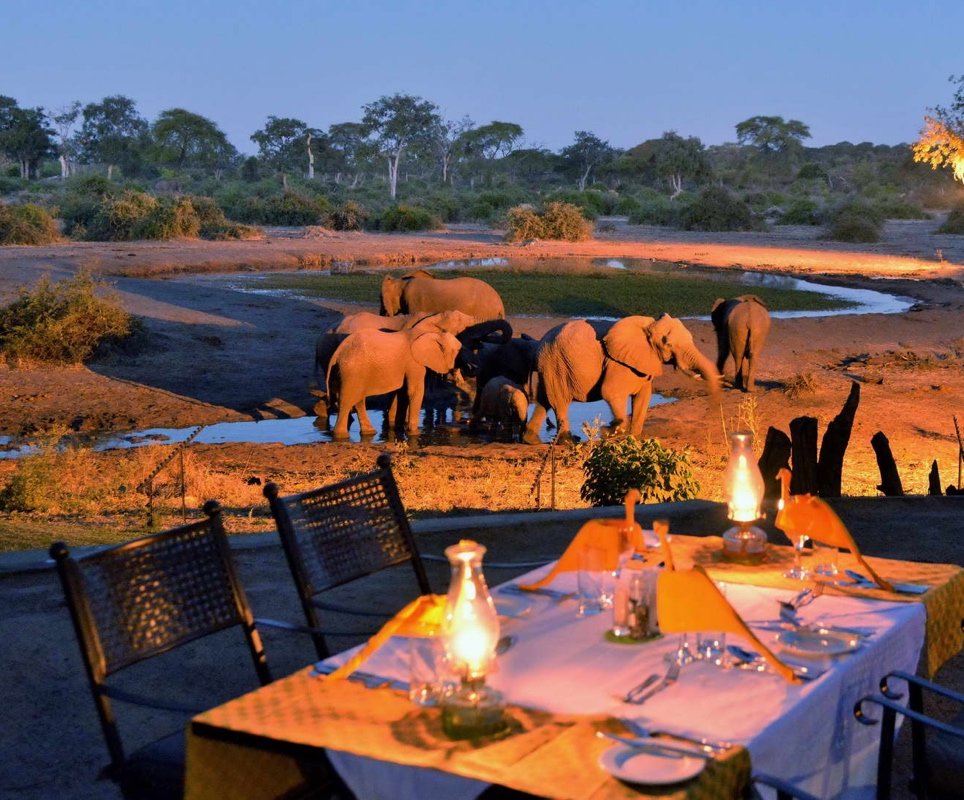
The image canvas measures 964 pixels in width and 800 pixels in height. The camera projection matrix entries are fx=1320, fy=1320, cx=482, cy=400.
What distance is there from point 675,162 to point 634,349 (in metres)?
68.9

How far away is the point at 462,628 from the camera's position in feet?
8.40

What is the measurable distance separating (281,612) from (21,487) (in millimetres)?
4178

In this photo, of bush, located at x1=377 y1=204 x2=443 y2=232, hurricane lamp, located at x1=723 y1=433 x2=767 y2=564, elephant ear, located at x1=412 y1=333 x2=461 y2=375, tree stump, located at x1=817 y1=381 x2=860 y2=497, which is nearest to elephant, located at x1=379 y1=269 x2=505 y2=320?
elephant ear, located at x1=412 y1=333 x2=461 y2=375

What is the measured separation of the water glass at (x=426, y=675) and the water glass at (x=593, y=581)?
0.62 m

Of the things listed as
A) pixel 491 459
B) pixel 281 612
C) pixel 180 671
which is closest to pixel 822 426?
pixel 491 459

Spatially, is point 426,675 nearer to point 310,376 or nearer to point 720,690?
point 720,690

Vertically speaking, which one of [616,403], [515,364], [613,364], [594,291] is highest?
[613,364]

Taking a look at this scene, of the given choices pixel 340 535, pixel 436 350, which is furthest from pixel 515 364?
pixel 340 535

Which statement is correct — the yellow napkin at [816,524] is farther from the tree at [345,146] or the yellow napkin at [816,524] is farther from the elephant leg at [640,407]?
the tree at [345,146]

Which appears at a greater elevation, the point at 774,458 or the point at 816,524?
the point at 816,524

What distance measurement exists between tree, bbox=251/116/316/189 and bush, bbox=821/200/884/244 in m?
48.6

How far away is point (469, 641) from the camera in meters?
2.55

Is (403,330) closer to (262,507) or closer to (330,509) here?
(262,507)

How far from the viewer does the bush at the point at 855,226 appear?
44.0m
